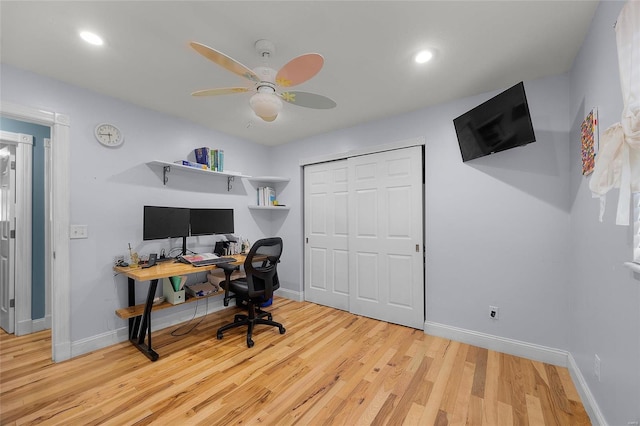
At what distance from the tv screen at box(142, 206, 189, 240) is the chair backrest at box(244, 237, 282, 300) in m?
0.92

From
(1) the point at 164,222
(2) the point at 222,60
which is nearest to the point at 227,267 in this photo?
(1) the point at 164,222

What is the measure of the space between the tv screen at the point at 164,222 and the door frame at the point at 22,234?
138 cm

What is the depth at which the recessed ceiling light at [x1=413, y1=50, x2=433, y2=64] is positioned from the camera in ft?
6.39

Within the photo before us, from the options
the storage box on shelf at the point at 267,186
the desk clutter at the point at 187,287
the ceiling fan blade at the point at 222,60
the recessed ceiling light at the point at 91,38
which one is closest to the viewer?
the ceiling fan blade at the point at 222,60

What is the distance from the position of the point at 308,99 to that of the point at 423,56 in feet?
3.11

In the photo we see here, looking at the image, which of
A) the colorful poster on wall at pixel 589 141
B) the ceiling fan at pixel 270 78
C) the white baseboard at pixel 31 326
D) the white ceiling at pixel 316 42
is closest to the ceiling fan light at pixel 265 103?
the ceiling fan at pixel 270 78

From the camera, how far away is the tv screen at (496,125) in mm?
2027

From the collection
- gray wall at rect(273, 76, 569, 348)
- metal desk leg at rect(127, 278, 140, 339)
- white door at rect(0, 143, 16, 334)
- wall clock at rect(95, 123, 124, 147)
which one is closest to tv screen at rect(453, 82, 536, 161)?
gray wall at rect(273, 76, 569, 348)

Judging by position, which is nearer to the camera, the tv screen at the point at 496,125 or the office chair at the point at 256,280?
the tv screen at the point at 496,125

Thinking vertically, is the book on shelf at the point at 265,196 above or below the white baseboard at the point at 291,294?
above

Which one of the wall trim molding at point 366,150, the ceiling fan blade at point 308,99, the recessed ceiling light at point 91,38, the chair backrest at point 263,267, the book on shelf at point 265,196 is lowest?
the chair backrest at point 263,267

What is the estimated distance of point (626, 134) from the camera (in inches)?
39.0

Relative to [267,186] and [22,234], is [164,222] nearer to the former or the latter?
[22,234]

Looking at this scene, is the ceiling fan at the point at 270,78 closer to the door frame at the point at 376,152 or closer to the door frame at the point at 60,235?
the door frame at the point at 376,152
